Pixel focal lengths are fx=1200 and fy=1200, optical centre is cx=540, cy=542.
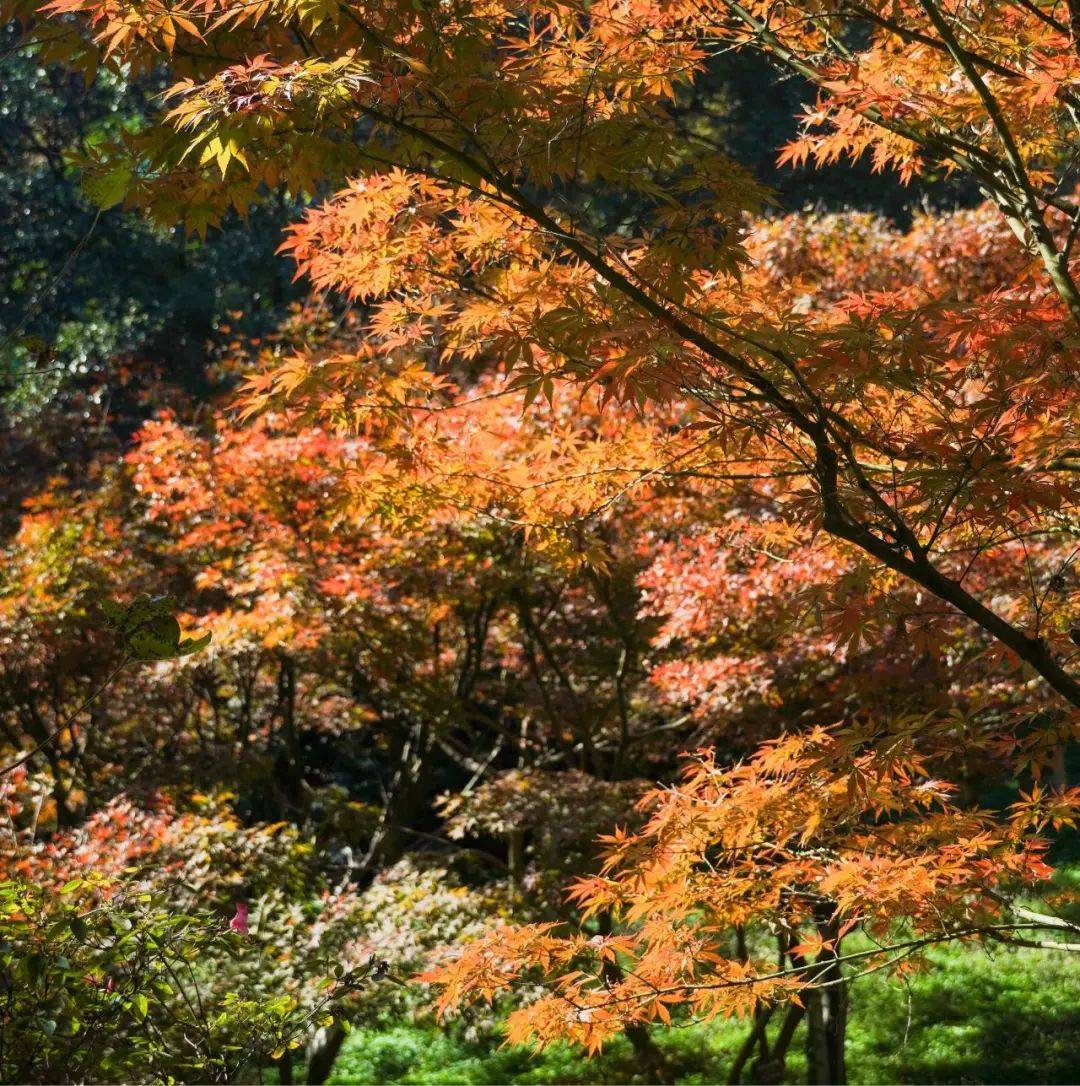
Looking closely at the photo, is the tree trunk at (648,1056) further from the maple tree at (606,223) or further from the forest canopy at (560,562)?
the maple tree at (606,223)

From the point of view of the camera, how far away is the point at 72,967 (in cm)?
264

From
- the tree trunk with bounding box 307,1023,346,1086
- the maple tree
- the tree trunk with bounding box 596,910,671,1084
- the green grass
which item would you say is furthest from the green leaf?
the green grass

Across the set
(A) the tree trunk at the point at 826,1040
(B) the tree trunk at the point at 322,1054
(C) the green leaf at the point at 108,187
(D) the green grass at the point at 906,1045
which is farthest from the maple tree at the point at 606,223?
(D) the green grass at the point at 906,1045

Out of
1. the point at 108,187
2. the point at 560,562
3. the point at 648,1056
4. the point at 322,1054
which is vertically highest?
the point at 108,187

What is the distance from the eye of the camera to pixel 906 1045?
704 cm

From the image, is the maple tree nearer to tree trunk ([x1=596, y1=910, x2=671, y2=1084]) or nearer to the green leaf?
the green leaf

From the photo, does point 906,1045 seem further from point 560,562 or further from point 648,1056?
point 560,562

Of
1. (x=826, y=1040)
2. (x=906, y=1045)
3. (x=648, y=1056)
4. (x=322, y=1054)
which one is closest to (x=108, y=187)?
(x=322, y=1054)

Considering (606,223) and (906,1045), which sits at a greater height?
(606,223)

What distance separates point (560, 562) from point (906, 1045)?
14.7ft

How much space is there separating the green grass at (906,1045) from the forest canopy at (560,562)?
2.8 inches

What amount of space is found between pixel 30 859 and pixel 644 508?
12.3 ft

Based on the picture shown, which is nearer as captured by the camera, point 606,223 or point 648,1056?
point 606,223

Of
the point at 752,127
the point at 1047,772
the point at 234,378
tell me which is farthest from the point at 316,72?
the point at 752,127
